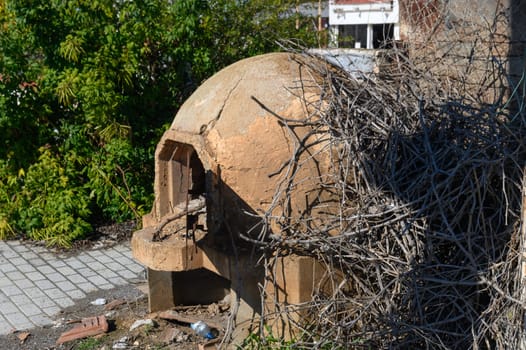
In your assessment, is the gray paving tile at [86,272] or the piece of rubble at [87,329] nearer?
the piece of rubble at [87,329]

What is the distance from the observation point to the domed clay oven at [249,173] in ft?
15.8

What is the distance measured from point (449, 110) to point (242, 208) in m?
1.71

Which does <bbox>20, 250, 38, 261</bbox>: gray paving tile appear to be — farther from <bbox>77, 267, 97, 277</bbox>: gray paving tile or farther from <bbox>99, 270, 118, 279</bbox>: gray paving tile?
<bbox>99, 270, 118, 279</bbox>: gray paving tile

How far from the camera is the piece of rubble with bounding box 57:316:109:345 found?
5785 millimetres

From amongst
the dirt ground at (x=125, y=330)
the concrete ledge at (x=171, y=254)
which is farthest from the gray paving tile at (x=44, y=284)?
the concrete ledge at (x=171, y=254)

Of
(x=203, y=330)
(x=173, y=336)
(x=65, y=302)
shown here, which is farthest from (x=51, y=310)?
(x=203, y=330)

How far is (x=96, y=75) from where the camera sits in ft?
27.4

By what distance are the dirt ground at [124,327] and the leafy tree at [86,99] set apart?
1899mm

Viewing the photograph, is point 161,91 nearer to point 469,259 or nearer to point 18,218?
point 18,218

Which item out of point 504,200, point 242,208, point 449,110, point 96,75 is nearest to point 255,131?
point 242,208

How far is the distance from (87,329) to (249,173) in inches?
87.3

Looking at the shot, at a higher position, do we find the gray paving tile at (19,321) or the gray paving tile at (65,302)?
the gray paving tile at (19,321)

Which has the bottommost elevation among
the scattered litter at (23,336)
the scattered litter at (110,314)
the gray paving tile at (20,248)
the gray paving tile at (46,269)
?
the gray paving tile at (20,248)

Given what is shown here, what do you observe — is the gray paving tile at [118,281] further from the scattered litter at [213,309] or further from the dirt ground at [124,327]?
the scattered litter at [213,309]
